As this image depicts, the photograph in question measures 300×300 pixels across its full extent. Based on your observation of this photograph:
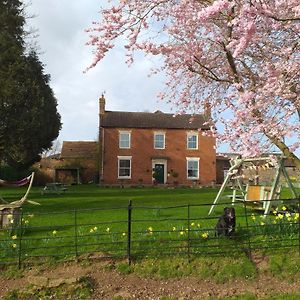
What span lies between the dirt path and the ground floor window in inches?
1364

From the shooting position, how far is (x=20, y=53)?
23.6m

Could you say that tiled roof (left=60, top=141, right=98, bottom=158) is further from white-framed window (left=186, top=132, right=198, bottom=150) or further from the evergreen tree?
the evergreen tree

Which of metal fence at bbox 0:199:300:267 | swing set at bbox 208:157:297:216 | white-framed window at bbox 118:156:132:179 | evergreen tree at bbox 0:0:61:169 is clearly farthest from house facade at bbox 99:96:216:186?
metal fence at bbox 0:199:300:267

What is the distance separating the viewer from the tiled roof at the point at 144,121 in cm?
4291

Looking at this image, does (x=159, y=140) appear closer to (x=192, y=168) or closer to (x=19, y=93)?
(x=192, y=168)

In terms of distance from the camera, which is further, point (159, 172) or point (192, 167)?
point (192, 167)

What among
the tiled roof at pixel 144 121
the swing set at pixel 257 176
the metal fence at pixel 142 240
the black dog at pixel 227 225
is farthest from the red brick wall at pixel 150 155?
the black dog at pixel 227 225

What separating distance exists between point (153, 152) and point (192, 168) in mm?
4280

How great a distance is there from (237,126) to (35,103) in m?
18.4

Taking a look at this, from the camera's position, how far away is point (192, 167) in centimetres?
4312

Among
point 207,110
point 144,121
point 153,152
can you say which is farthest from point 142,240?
point 144,121

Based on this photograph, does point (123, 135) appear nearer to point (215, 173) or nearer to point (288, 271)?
point (215, 173)

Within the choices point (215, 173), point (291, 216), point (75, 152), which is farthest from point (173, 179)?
point (291, 216)

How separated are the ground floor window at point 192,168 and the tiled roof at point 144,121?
3.36 metres
